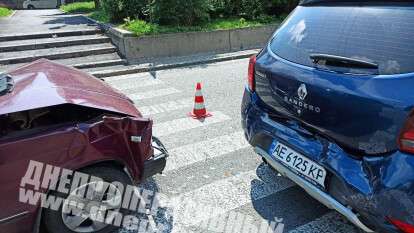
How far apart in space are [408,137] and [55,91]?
92.5 inches

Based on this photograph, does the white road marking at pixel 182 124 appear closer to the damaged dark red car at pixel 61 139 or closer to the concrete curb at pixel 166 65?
the damaged dark red car at pixel 61 139

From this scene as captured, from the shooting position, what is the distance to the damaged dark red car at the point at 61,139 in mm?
2445

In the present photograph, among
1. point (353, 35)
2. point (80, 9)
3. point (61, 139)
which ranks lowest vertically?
point (80, 9)

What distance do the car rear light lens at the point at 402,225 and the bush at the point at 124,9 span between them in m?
9.96

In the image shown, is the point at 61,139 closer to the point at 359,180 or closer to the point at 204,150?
the point at 359,180

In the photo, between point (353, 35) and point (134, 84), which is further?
point (134, 84)

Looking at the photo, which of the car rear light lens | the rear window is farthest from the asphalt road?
the rear window

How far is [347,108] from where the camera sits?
2.32m

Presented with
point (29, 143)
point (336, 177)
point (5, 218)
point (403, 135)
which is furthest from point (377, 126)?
point (5, 218)

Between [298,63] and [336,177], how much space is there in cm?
89

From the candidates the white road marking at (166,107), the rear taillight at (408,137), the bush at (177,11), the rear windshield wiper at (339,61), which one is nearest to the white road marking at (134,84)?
the white road marking at (166,107)

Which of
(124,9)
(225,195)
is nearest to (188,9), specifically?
(124,9)

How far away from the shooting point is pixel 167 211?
10.8 ft

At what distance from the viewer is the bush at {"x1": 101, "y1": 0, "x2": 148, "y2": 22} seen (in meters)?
11.0
